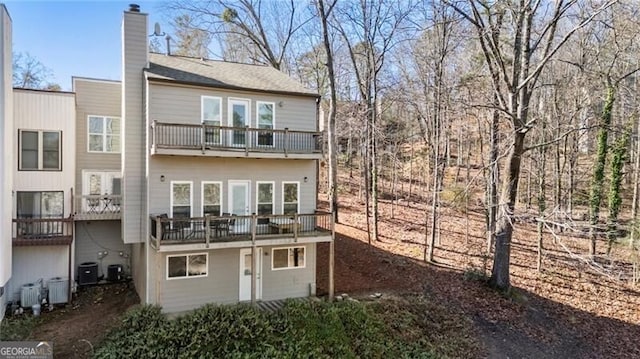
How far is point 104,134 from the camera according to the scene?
14273 millimetres

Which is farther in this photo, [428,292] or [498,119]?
[498,119]

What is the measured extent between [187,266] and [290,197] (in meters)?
4.01

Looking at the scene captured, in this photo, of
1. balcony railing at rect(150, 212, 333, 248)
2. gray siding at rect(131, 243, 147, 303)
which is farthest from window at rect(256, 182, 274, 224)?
gray siding at rect(131, 243, 147, 303)

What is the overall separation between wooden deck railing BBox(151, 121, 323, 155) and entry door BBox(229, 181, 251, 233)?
4.28 feet

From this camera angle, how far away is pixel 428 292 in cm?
1415

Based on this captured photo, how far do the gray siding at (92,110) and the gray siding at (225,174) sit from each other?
4147 millimetres

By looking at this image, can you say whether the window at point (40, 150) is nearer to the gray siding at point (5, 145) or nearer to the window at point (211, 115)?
the gray siding at point (5, 145)

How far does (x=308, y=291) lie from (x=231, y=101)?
704 cm

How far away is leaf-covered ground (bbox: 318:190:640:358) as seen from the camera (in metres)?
12.5

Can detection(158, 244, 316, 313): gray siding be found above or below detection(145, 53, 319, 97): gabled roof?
below

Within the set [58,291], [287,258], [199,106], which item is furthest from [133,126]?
[287,258]

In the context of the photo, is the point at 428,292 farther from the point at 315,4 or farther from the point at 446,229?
the point at 315,4

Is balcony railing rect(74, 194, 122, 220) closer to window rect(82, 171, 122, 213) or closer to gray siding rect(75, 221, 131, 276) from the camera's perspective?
window rect(82, 171, 122, 213)

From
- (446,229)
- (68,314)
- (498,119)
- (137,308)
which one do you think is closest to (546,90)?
(498,119)
